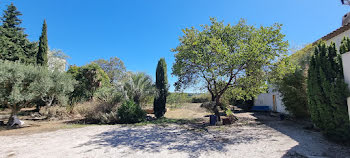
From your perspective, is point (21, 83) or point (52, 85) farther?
point (52, 85)

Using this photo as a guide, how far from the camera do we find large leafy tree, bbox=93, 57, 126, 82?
28.5 metres

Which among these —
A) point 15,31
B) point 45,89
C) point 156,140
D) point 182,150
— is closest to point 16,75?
point 45,89

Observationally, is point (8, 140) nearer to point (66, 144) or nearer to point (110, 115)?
point (66, 144)

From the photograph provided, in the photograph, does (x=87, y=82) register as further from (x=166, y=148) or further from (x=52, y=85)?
(x=166, y=148)

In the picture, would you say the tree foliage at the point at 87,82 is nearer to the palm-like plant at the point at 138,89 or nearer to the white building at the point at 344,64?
the palm-like plant at the point at 138,89

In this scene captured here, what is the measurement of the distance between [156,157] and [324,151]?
16.1 feet

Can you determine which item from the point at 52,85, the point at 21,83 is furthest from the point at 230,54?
the point at 21,83

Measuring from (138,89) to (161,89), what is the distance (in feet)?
6.92

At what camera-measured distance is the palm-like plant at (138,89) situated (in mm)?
10984

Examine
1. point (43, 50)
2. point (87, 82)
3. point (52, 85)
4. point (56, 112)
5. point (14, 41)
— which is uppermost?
point (14, 41)

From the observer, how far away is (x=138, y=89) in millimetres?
11008

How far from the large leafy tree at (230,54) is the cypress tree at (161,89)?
3.23 meters

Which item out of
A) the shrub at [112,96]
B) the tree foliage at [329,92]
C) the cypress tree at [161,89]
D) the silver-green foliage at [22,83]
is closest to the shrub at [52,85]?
the silver-green foliage at [22,83]

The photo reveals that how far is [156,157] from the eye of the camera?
13.1 feet
